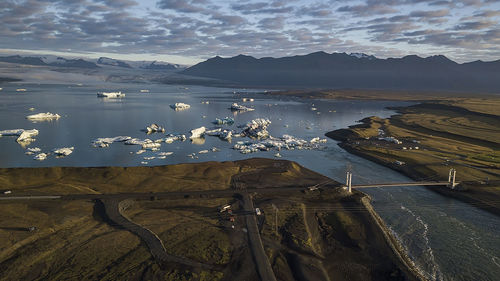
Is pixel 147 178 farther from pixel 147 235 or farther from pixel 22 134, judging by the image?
pixel 22 134

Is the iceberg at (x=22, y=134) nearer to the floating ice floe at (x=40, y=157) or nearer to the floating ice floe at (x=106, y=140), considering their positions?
the floating ice floe at (x=106, y=140)

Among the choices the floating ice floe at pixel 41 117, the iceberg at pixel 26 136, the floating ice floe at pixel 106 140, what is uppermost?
the floating ice floe at pixel 41 117

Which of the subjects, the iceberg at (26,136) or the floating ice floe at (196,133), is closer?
the iceberg at (26,136)

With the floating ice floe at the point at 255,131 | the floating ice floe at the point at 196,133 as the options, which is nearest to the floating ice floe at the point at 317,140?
the floating ice floe at the point at 255,131

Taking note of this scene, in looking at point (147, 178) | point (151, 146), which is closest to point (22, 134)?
point (151, 146)

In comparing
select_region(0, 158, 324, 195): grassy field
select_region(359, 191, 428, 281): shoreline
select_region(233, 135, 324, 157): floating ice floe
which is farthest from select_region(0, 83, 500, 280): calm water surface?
select_region(0, 158, 324, 195): grassy field

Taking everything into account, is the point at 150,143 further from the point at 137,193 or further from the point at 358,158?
the point at 358,158

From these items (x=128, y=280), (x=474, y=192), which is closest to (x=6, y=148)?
(x=128, y=280)
